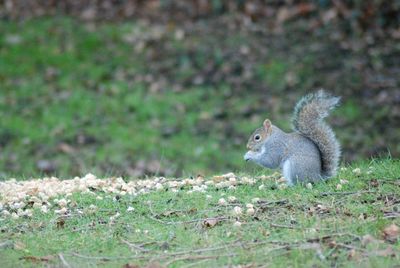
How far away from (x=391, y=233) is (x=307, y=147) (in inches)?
54.9

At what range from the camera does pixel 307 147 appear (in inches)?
247

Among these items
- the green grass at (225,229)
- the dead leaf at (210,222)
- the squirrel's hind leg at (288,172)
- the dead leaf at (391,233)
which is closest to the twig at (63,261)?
the green grass at (225,229)

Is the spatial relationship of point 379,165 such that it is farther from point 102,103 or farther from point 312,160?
point 102,103

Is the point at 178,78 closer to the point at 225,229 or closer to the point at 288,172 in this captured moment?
the point at 288,172

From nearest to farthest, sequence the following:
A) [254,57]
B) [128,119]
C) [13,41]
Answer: [128,119] → [254,57] → [13,41]

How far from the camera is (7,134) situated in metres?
12.3

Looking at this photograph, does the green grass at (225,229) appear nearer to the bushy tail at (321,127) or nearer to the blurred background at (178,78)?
the bushy tail at (321,127)

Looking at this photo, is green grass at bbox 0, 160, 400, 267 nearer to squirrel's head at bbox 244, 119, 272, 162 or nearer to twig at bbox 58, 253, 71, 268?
twig at bbox 58, 253, 71, 268

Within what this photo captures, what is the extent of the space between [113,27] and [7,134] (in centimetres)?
326

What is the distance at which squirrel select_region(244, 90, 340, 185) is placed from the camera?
6223mm

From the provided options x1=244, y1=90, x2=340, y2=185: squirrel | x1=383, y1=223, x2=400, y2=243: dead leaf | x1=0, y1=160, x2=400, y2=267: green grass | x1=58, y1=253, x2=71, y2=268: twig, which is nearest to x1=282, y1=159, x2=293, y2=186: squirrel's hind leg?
x1=244, y1=90, x2=340, y2=185: squirrel

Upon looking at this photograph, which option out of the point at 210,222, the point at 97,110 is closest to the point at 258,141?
the point at 210,222

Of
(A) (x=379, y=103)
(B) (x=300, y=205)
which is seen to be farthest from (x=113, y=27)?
(B) (x=300, y=205)

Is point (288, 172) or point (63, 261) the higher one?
point (288, 172)
